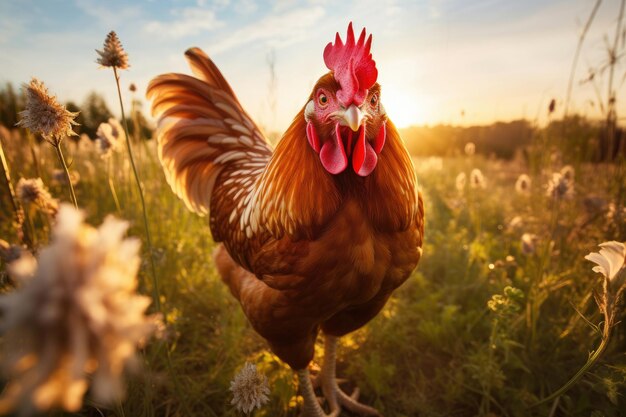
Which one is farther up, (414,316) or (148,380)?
(148,380)

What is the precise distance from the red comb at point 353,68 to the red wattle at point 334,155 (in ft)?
0.50

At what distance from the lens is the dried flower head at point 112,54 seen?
135 cm

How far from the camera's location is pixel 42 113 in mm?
1229

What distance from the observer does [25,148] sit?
12.4ft

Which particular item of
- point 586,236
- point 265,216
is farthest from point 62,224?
point 586,236

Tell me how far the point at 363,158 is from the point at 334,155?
140 mm

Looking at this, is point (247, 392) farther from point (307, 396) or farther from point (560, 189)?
point (560, 189)

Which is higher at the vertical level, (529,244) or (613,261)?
(613,261)

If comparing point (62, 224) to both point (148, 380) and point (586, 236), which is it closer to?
point (148, 380)

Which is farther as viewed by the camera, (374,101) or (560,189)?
(560,189)

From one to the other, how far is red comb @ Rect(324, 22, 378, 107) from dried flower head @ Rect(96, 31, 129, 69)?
94 centimetres

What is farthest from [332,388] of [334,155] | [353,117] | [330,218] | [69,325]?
[69,325]

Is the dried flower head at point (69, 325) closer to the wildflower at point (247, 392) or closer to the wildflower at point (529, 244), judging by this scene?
the wildflower at point (247, 392)

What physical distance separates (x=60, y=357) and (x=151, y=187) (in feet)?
13.5
